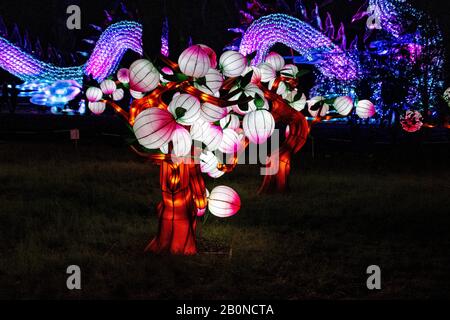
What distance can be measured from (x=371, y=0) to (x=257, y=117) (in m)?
15.2

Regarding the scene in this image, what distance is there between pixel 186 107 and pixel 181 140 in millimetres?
309

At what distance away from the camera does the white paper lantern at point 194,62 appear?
512 centimetres

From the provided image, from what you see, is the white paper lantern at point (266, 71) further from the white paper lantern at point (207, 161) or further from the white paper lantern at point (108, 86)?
the white paper lantern at point (207, 161)

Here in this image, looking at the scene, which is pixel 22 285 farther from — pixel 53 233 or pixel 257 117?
pixel 257 117

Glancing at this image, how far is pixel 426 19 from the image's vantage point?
61.0 ft

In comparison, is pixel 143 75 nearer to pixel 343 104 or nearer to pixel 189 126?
pixel 189 126

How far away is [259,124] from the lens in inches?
213

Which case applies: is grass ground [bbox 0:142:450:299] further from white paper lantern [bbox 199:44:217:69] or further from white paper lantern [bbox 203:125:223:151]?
white paper lantern [bbox 199:44:217:69]

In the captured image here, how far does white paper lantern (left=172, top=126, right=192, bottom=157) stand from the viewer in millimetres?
5020

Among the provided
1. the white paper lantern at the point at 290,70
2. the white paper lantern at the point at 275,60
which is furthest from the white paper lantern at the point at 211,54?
the white paper lantern at the point at 290,70

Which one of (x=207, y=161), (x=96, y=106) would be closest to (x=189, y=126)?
(x=207, y=161)

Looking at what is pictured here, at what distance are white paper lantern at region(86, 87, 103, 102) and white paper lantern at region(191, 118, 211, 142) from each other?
215cm

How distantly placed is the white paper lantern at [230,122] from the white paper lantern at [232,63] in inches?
25.1
